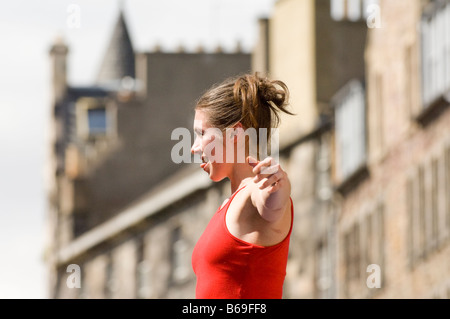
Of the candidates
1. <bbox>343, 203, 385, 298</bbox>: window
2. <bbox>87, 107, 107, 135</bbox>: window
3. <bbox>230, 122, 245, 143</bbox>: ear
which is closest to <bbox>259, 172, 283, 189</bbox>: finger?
<bbox>230, 122, 245, 143</bbox>: ear

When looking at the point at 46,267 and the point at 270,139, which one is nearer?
the point at 270,139

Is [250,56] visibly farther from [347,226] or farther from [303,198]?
[347,226]

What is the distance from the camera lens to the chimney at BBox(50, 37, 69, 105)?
5809 centimetres

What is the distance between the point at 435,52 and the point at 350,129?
748 centimetres

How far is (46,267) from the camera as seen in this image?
5453 cm

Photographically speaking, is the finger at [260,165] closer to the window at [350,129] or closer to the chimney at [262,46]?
the window at [350,129]

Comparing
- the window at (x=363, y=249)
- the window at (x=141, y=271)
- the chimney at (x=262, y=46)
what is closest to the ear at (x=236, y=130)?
the window at (x=363, y=249)

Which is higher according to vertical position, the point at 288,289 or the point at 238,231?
the point at 288,289

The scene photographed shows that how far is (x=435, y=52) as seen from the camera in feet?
97.3

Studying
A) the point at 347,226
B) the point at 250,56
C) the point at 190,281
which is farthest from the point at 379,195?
the point at 250,56

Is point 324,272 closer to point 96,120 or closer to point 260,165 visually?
point 96,120

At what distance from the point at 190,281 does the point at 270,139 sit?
46.6 m

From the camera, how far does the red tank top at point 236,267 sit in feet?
10.5

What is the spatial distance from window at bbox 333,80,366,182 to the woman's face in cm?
Result: 3157
